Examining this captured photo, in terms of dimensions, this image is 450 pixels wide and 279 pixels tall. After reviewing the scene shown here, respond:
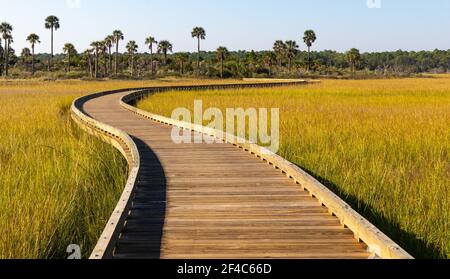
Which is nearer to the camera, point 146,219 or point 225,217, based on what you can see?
point 146,219

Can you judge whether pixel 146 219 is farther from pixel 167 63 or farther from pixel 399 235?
pixel 167 63

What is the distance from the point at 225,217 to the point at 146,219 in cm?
99

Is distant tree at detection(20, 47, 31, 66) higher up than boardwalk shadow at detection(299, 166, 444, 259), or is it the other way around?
distant tree at detection(20, 47, 31, 66)

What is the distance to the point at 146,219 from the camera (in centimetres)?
655

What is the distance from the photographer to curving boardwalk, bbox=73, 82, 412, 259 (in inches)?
216

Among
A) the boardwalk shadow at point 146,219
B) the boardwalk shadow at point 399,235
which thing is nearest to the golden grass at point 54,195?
the boardwalk shadow at point 146,219

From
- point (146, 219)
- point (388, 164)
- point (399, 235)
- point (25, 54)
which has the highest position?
point (25, 54)

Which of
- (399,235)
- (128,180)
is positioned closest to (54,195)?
(128,180)

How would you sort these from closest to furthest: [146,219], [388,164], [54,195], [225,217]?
1. [146,219]
2. [225,217]
3. [54,195]
4. [388,164]

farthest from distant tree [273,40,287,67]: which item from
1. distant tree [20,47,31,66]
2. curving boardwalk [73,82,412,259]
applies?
curving boardwalk [73,82,412,259]

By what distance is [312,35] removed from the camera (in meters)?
105

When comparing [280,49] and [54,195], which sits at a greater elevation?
[280,49]

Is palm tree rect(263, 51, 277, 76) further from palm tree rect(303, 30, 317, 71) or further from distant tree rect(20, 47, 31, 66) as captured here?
distant tree rect(20, 47, 31, 66)
